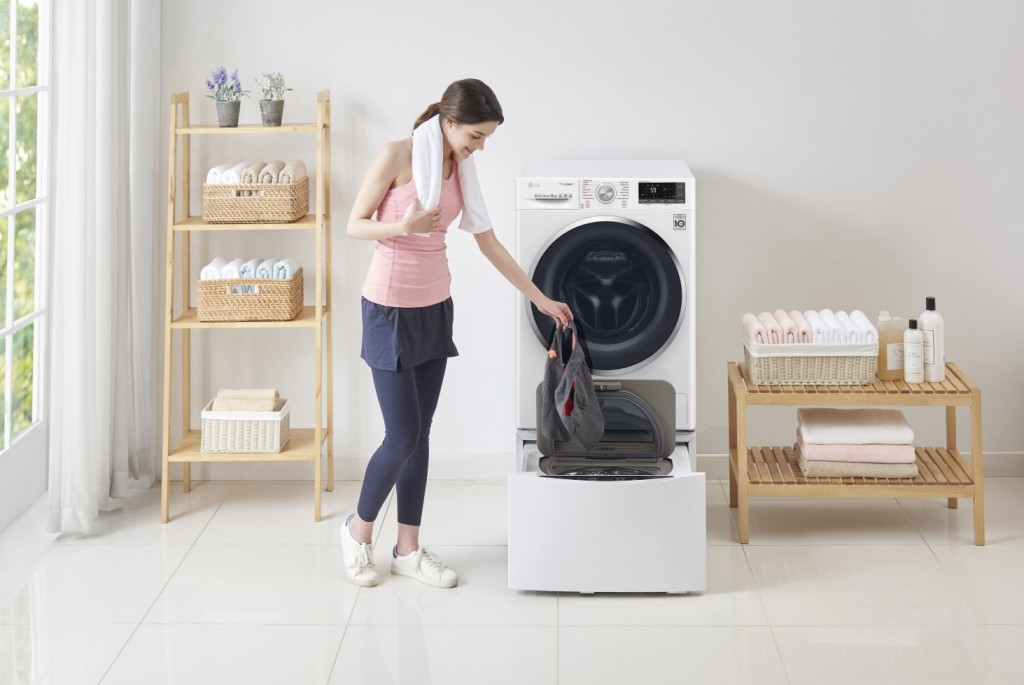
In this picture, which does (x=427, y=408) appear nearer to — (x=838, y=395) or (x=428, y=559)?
(x=428, y=559)

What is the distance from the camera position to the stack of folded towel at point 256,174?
11.8 feet

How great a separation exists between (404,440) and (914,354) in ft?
4.83

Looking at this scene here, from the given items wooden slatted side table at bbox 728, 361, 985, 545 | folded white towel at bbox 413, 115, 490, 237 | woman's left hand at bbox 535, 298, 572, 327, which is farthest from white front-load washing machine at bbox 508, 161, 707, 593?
folded white towel at bbox 413, 115, 490, 237

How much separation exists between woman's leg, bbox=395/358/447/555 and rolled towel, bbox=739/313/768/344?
905 millimetres

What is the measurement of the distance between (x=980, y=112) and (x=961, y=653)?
70.6 inches

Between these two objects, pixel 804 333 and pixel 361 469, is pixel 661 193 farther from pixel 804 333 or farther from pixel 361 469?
pixel 361 469

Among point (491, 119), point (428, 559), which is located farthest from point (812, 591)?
point (491, 119)

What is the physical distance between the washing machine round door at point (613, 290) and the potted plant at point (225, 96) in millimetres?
1099

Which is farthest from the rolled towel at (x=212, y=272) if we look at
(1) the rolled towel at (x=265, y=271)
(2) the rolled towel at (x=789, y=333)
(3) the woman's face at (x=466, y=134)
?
(2) the rolled towel at (x=789, y=333)

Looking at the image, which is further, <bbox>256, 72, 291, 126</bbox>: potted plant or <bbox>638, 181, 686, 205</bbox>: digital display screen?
<bbox>256, 72, 291, 126</bbox>: potted plant

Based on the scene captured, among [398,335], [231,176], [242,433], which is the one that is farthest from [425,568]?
[231,176]

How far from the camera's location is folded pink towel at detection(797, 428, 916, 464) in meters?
3.44

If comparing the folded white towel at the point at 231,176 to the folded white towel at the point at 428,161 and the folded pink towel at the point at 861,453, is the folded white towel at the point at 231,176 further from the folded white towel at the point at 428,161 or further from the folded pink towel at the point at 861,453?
the folded pink towel at the point at 861,453

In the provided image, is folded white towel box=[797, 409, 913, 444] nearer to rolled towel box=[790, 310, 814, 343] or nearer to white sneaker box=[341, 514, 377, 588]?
rolled towel box=[790, 310, 814, 343]
